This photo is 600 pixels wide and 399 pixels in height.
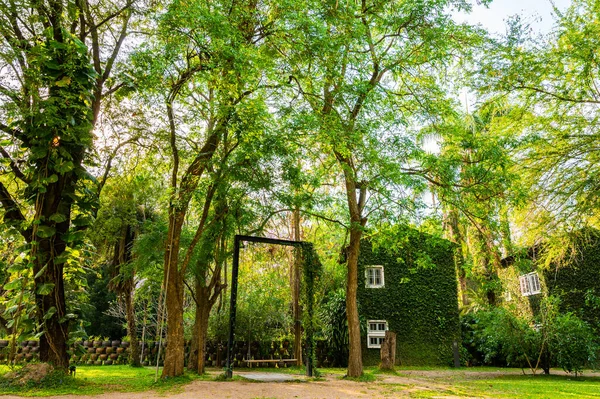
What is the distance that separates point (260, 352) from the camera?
56.2 feet

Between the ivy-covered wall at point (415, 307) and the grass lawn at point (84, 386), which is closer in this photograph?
the grass lawn at point (84, 386)

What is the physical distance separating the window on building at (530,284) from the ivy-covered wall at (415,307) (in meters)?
3.79

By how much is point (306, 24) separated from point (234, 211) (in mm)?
→ 5364

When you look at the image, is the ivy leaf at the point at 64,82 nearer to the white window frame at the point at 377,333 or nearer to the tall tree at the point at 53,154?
the tall tree at the point at 53,154

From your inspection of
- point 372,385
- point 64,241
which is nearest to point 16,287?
point 64,241

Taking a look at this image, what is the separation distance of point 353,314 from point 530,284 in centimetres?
1233

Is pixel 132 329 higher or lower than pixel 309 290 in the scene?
lower

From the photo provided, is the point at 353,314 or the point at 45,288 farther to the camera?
the point at 353,314

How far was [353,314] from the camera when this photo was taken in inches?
473

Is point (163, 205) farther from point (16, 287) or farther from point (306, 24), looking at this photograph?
point (306, 24)

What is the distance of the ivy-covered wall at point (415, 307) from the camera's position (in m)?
18.3

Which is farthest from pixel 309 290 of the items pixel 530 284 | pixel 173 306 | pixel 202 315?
pixel 530 284

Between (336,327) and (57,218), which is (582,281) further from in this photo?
(57,218)

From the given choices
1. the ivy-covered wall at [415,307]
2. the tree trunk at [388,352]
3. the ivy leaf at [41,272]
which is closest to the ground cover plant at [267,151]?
the ivy leaf at [41,272]
